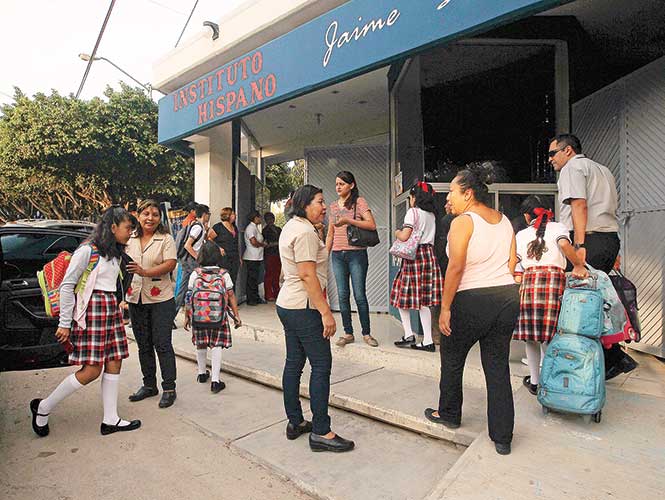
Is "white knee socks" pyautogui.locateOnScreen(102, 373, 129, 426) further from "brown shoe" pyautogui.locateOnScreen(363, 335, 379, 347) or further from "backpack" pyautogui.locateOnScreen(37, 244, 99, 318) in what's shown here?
"brown shoe" pyautogui.locateOnScreen(363, 335, 379, 347)

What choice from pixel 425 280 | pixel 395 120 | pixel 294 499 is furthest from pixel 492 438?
pixel 395 120

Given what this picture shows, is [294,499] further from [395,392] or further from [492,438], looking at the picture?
[395,392]

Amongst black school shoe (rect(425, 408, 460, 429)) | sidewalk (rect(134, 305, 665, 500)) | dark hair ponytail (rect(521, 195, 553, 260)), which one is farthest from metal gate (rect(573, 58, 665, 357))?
black school shoe (rect(425, 408, 460, 429))

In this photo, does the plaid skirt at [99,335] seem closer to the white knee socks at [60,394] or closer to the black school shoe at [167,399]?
the white knee socks at [60,394]

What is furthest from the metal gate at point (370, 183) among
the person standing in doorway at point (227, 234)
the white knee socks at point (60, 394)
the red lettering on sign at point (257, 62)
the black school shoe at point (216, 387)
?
the white knee socks at point (60, 394)

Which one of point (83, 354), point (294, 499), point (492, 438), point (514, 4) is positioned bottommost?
point (294, 499)

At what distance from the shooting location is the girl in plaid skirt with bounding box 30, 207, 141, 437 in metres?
3.06

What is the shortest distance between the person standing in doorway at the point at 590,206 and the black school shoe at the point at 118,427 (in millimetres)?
3376

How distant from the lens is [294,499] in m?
2.40

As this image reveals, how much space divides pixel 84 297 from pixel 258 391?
69.6 inches

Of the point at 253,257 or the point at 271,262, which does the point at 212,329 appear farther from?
the point at 271,262

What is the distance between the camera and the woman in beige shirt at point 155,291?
3.76 m

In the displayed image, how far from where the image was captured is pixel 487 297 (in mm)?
2514

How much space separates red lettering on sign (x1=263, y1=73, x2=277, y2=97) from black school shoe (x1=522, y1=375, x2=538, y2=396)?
13.0 feet
